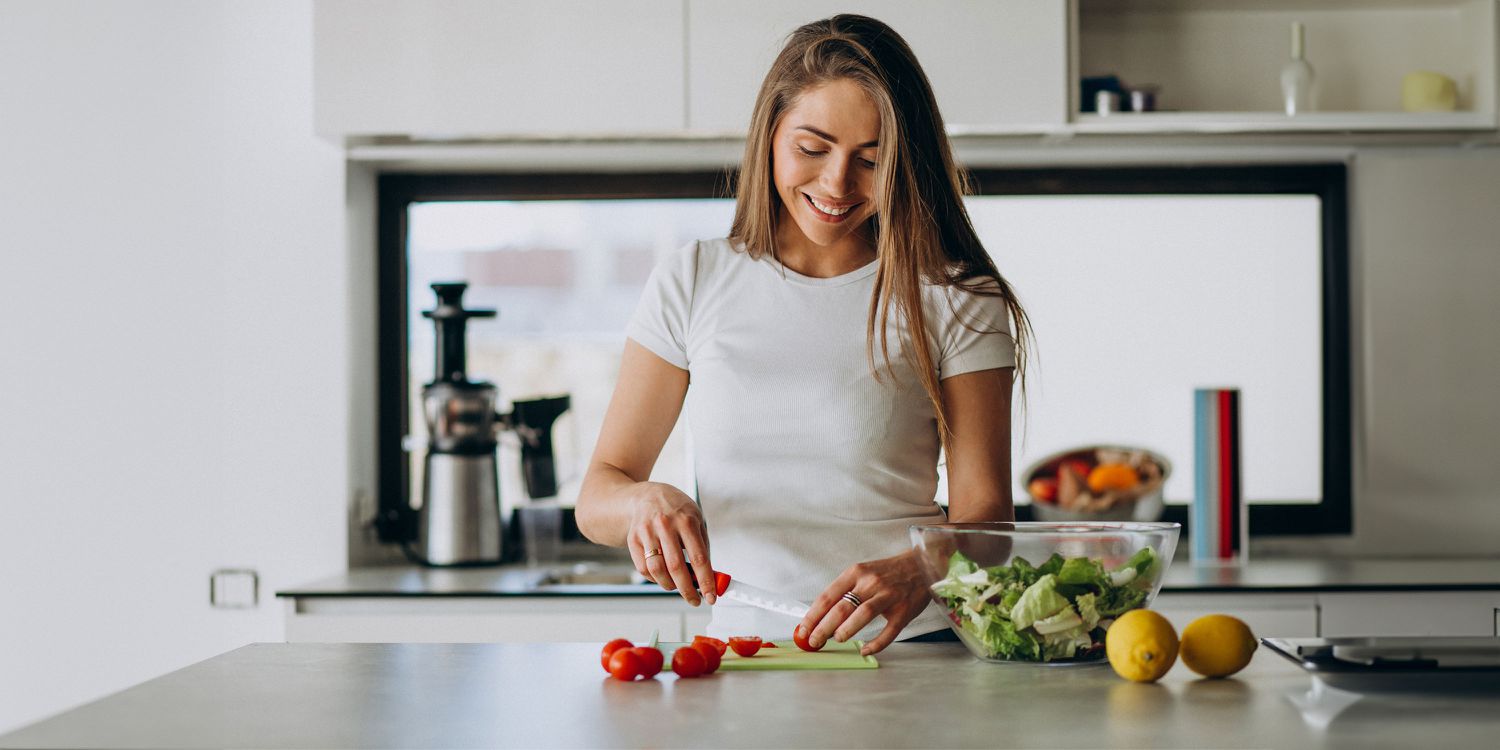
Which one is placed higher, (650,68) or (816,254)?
(650,68)

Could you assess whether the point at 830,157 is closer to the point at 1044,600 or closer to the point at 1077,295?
the point at 1044,600

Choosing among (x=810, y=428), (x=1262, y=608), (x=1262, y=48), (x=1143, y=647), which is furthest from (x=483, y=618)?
(x=1262, y=48)

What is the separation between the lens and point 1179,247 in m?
2.85

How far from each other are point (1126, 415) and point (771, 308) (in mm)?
1567

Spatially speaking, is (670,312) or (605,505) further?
(670,312)

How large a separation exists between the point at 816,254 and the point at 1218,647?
0.63 metres

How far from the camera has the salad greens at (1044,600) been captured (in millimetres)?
1147

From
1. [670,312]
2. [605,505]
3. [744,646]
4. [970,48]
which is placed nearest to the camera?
[744,646]

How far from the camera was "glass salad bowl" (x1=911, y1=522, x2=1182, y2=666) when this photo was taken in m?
1.15

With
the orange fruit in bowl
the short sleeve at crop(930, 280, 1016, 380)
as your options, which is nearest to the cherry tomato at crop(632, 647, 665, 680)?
the short sleeve at crop(930, 280, 1016, 380)

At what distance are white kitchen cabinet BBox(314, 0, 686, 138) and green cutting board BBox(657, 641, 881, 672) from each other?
4.62ft

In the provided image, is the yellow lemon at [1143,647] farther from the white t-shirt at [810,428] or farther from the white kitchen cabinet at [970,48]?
the white kitchen cabinet at [970,48]

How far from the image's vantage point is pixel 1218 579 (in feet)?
7.63

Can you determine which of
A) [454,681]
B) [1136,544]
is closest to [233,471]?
[454,681]
